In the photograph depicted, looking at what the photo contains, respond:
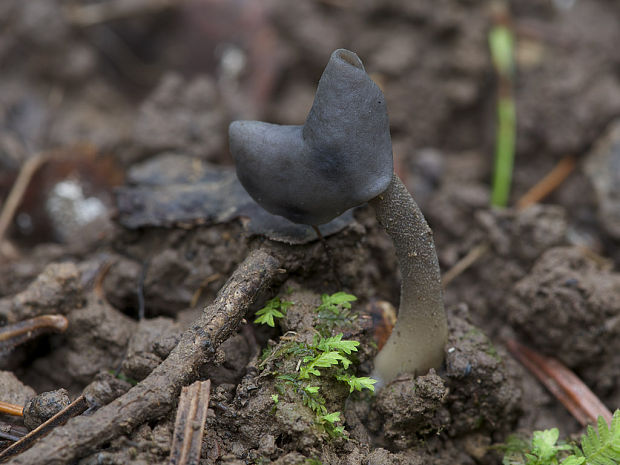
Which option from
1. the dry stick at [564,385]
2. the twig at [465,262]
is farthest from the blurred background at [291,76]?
the dry stick at [564,385]

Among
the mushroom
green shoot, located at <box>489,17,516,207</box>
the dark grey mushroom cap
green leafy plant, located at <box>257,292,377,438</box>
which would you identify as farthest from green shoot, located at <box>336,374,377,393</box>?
green shoot, located at <box>489,17,516,207</box>

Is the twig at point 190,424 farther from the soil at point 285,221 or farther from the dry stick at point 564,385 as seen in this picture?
the dry stick at point 564,385

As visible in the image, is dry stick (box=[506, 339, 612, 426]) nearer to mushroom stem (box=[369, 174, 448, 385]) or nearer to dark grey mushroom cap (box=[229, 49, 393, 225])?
mushroom stem (box=[369, 174, 448, 385])

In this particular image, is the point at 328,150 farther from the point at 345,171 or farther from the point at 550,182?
the point at 550,182

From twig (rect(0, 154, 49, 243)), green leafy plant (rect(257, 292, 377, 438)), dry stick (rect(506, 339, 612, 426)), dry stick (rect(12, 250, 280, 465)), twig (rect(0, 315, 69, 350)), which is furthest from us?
twig (rect(0, 154, 49, 243))

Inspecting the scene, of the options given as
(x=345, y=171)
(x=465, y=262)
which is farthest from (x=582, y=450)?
(x=345, y=171)

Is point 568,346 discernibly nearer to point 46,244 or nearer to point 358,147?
point 358,147
